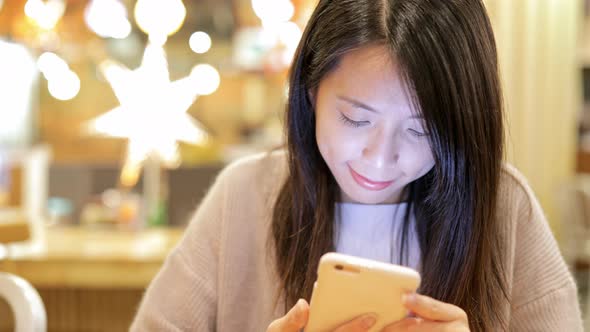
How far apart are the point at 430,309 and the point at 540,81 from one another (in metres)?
3.41

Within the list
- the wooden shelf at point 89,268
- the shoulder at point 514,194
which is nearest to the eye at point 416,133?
the shoulder at point 514,194

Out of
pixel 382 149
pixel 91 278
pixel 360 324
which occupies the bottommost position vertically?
pixel 91 278

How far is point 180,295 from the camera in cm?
124

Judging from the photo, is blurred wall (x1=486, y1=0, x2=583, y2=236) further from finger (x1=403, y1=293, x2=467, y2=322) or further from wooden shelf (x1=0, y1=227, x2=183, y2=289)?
finger (x1=403, y1=293, x2=467, y2=322)

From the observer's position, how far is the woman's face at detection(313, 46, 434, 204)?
1.00 meters

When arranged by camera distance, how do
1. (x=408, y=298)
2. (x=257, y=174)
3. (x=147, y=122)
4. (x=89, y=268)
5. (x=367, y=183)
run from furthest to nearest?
(x=147, y=122)
(x=89, y=268)
(x=257, y=174)
(x=367, y=183)
(x=408, y=298)

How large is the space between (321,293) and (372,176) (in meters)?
0.18

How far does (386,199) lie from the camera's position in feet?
4.08

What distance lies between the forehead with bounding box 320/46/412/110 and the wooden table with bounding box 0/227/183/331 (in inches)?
80.6

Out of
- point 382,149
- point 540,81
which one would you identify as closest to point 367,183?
point 382,149

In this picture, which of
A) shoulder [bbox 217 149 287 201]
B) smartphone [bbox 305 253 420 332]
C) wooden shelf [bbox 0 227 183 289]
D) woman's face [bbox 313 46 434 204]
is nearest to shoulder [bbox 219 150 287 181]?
shoulder [bbox 217 149 287 201]

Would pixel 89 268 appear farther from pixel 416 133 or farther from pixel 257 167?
pixel 416 133

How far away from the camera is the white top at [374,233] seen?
4.08 ft

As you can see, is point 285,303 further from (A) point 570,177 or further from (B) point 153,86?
(A) point 570,177
